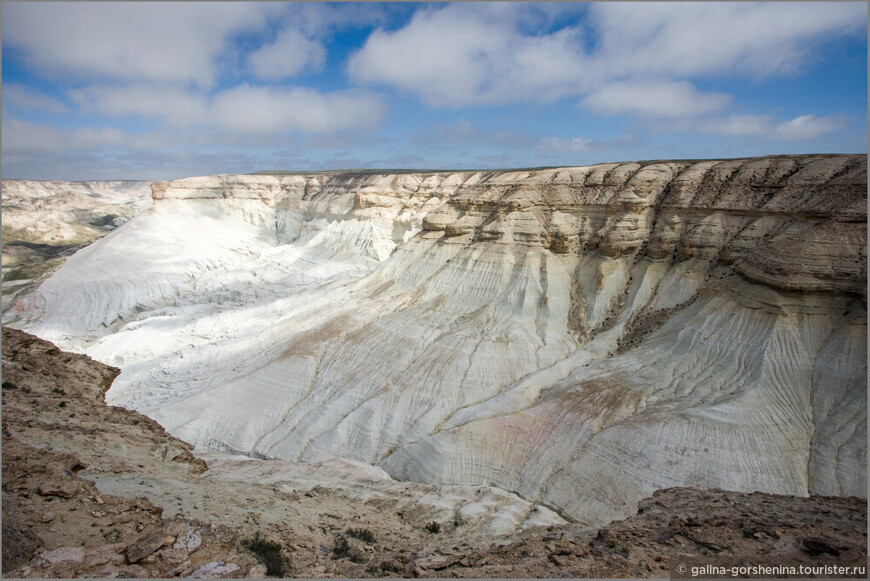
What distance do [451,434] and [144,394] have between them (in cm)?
1777

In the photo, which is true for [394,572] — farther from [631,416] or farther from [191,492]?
[631,416]

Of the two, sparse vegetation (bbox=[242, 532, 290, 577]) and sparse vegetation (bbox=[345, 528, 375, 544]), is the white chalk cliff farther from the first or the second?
sparse vegetation (bbox=[242, 532, 290, 577])

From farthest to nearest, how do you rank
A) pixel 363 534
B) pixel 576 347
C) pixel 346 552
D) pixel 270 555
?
pixel 576 347
pixel 363 534
pixel 346 552
pixel 270 555

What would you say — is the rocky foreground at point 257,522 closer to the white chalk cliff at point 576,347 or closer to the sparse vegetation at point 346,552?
the sparse vegetation at point 346,552

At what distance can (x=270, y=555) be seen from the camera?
7043 millimetres

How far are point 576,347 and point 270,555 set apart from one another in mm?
18654

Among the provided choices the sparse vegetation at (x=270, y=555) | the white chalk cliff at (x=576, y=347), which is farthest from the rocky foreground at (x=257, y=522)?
the white chalk cliff at (x=576, y=347)

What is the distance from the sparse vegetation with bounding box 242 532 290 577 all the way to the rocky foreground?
0.03m

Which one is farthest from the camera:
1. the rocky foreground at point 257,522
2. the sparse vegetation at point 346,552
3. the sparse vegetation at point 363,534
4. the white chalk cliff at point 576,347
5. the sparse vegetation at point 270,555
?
the white chalk cliff at point 576,347

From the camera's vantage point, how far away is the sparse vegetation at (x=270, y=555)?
681 centimetres

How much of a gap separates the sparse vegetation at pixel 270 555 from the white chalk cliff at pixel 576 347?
9.85m

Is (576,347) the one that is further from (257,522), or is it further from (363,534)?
(257,522)

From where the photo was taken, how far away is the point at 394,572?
23.5 ft

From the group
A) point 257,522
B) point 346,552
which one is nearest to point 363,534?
point 346,552
